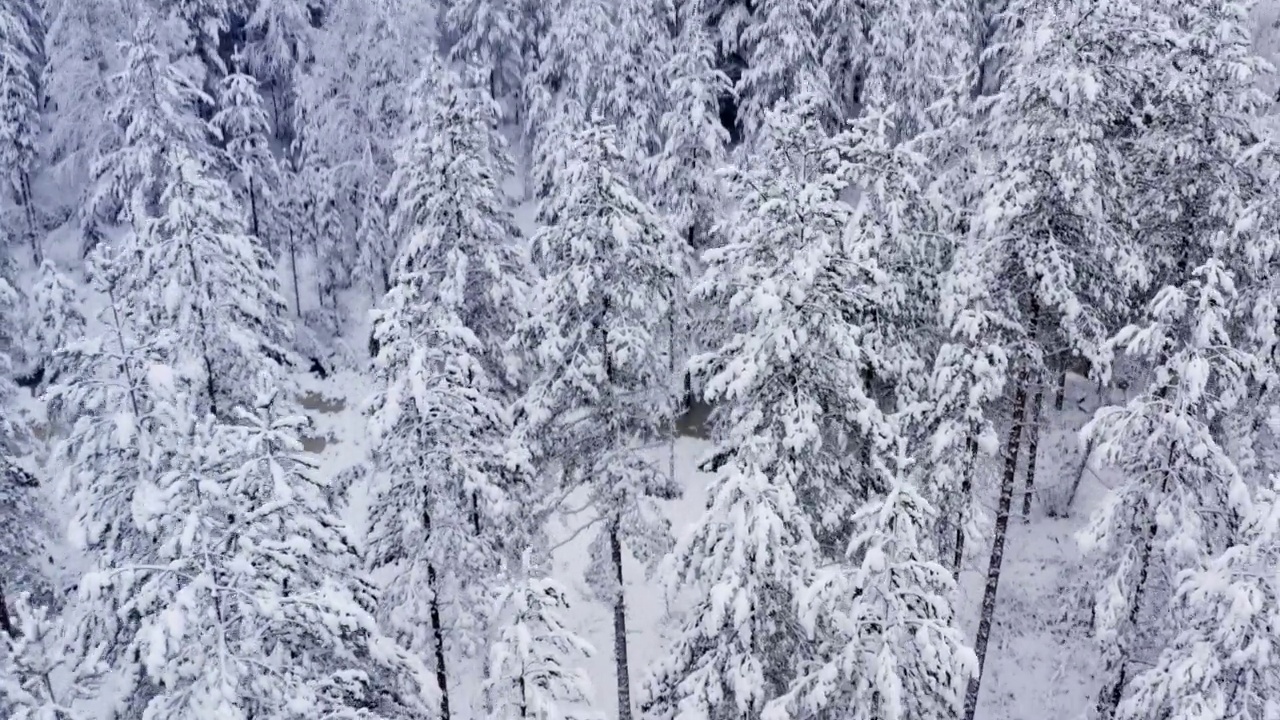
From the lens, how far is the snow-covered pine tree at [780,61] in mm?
31266

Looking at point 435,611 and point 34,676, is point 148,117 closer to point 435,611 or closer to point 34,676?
point 435,611

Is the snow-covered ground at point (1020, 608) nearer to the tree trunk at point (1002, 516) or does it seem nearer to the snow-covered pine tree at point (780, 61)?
the tree trunk at point (1002, 516)

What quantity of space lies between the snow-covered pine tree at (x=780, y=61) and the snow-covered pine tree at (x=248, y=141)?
1837 cm

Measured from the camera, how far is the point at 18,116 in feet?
117

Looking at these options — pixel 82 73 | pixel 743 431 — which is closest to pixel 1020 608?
pixel 743 431

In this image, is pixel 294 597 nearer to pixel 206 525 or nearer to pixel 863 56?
pixel 206 525

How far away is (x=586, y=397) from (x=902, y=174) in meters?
6.91

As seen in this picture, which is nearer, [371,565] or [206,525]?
[206,525]

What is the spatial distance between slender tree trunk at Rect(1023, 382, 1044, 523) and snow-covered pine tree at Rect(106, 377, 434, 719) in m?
11.4

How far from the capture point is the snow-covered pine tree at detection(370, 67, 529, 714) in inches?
548

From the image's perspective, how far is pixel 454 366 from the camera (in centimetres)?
1395

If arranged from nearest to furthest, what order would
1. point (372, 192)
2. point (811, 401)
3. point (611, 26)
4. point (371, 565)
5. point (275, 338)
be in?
1. point (811, 401)
2. point (371, 565)
3. point (275, 338)
4. point (372, 192)
5. point (611, 26)

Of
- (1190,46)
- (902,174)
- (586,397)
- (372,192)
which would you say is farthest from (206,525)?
(372,192)

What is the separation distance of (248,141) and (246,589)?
94.9ft
